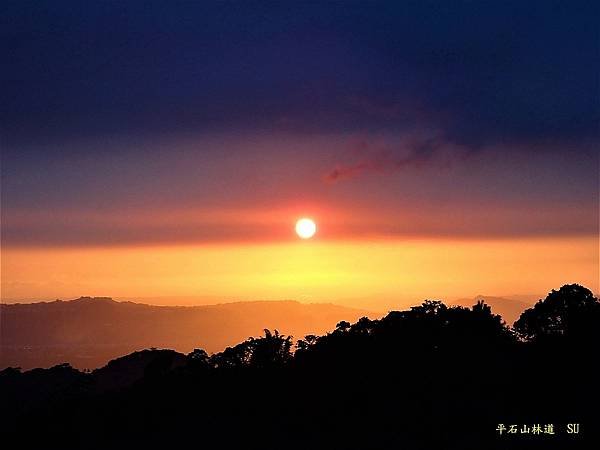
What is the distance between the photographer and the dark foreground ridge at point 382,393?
65.1 meters

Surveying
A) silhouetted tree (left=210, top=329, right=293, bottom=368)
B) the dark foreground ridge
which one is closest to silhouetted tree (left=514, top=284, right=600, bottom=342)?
the dark foreground ridge

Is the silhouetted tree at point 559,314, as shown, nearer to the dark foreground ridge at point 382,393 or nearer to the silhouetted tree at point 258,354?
the dark foreground ridge at point 382,393

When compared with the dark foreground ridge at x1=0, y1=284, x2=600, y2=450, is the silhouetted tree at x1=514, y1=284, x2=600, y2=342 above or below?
above

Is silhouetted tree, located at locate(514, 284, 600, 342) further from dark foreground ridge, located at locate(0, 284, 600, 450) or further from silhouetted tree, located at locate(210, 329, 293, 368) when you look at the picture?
silhouetted tree, located at locate(210, 329, 293, 368)

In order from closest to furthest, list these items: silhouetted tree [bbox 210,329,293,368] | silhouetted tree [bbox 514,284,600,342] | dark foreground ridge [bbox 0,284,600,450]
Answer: dark foreground ridge [bbox 0,284,600,450] < silhouetted tree [bbox 514,284,600,342] < silhouetted tree [bbox 210,329,293,368]

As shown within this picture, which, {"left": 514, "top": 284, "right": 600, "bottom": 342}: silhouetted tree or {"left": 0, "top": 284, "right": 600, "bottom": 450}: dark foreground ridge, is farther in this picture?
{"left": 514, "top": 284, "right": 600, "bottom": 342}: silhouetted tree

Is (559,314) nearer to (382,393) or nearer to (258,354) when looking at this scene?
(382,393)

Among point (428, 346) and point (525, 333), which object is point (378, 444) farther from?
point (525, 333)

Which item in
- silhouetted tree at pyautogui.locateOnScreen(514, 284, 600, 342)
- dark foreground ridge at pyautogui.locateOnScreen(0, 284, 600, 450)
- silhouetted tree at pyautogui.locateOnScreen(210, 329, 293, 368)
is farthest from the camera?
silhouetted tree at pyautogui.locateOnScreen(210, 329, 293, 368)

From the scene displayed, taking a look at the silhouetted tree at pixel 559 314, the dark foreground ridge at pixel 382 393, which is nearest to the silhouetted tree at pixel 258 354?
the dark foreground ridge at pixel 382 393

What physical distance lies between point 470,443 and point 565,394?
10.8 metres

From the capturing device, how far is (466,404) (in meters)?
69.0

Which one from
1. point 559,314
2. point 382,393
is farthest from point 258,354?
point 559,314

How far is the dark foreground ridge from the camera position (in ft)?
214
